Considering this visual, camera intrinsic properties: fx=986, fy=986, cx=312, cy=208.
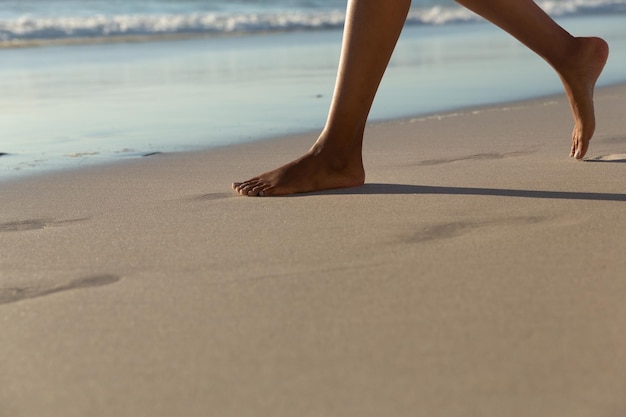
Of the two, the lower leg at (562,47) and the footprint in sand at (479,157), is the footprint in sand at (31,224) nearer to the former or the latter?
the footprint in sand at (479,157)

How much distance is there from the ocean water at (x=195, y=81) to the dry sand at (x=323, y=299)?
0.96 metres

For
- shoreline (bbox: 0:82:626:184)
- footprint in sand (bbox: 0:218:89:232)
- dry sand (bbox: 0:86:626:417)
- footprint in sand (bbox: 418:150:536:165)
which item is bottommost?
dry sand (bbox: 0:86:626:417)

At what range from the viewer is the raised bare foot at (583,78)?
2480 mm

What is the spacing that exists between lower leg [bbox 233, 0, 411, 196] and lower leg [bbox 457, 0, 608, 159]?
33cm

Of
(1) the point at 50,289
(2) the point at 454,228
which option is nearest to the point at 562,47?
(2) the point at 454,228

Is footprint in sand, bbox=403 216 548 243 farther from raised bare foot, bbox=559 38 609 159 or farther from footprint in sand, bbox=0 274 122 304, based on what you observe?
raised bare foot, bbox=559 38 609 159

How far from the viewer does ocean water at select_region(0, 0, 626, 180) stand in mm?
3414

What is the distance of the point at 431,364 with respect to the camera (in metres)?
1.11

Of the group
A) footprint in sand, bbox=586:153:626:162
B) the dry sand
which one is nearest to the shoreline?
footprint in sand, bbox=586:153:626:162

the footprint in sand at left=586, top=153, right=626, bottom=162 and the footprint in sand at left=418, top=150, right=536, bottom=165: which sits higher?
the footprint in sand at left=418, top=150, right=536, bottom=165

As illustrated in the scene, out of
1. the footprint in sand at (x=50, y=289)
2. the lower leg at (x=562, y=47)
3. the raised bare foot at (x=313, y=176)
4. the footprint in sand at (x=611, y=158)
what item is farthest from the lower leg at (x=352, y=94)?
the footprint in sand at (x=50, y=289)

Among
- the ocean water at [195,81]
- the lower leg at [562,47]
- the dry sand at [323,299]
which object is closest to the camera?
the dry sand at [323,299]

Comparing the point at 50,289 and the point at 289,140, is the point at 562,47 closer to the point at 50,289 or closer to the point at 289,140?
the point at 289,140

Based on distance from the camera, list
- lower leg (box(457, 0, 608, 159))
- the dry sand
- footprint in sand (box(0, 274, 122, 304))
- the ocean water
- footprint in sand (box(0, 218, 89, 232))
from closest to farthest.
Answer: the dry sand → footprint in sand (box(0, 274, 122, 304)) → footprint in sand (box(0, 218, 89, 232)) → lower leg (box(457, 0, 608, 159)) → the ocean water
